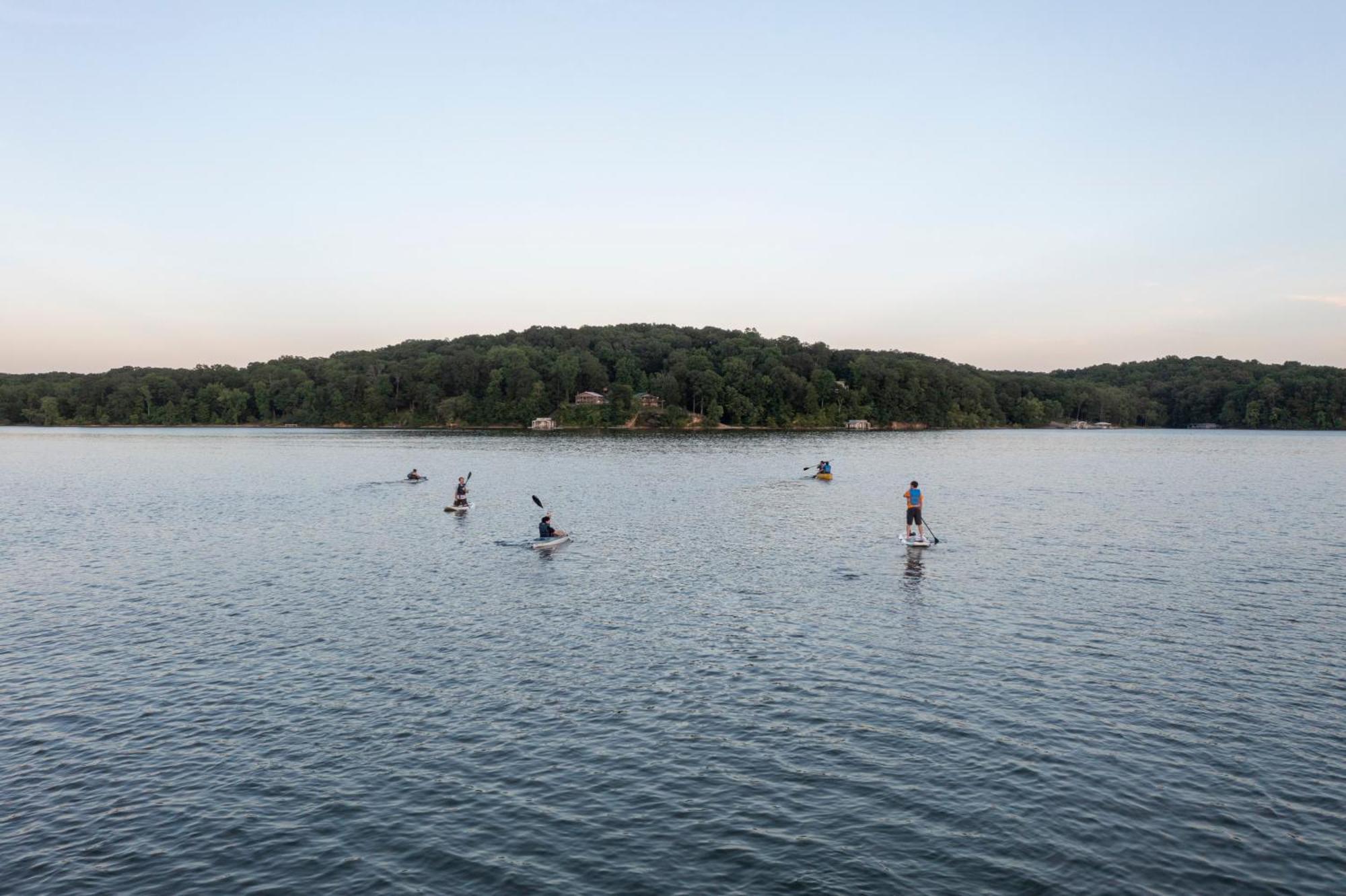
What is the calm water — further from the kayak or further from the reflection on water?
the kayak

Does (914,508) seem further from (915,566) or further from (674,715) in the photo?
(674,715)

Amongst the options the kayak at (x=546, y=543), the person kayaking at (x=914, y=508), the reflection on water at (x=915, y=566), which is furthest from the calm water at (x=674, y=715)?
the person kayaking at (x=914, y=508)

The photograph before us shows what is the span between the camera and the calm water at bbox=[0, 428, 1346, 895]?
1591cm

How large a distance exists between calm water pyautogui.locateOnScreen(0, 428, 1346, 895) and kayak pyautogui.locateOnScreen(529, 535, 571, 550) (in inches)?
39.8

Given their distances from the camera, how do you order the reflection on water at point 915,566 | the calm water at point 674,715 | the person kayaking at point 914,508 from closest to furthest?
the calm water at point 674,715, the reflection on water at point 915,566, the person kayaking at point 914,508

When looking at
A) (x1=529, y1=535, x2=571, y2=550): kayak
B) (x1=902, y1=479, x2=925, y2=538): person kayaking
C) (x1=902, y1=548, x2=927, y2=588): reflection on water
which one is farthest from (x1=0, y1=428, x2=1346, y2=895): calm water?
(x1=902, y1=479, x2=925, y2=538): person kayaking

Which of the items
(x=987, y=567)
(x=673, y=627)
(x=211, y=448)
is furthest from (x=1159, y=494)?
(x=211, y=448)

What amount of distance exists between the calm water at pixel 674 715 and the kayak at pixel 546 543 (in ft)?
3.32

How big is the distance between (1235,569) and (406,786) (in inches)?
1755

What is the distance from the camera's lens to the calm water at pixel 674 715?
52.2 ft

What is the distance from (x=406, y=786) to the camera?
18.8 metres

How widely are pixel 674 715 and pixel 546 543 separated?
93.8 feet

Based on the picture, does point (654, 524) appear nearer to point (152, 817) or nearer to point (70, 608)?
Answer: point (70, 608)

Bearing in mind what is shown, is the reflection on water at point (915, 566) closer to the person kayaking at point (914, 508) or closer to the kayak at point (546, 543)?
the person kayaking at point (914, 508)
